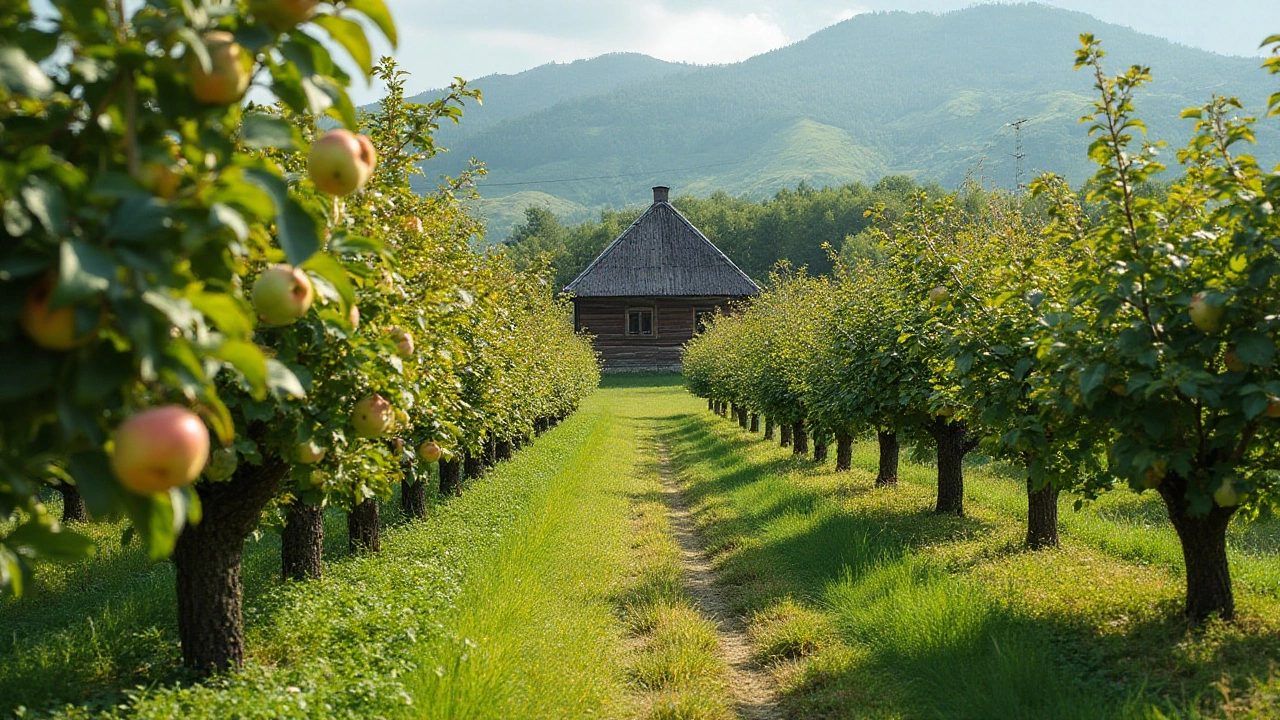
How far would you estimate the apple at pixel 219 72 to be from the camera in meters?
1.72

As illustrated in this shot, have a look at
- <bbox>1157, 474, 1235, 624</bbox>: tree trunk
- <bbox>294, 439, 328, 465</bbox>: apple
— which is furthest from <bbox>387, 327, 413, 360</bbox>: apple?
<bbox>1157, 474, 1235, 624</bbox>: tree trunk

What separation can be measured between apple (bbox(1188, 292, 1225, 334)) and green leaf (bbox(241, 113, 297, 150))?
3894 millimetres

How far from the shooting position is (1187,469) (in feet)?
13.5

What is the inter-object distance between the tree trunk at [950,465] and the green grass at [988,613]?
0.28 metres

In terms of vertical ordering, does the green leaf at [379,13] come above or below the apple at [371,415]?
above

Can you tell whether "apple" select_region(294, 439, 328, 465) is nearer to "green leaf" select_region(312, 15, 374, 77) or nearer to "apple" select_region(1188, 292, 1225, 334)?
"green leaf" select_region(312, 15, 374, 77)

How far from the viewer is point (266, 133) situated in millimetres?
1850

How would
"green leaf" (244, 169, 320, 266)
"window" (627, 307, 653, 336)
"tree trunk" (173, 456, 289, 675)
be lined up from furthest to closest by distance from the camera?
"window" (627, 307, 653, 336) < "tree trunk" (173, 456, 289, 675) < "green leaf" (244, 169, 320, 266)

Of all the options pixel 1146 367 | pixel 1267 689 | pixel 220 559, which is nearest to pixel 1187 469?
pixel 1146 367

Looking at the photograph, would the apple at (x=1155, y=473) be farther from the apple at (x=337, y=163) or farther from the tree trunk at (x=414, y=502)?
the tree trunk at (x=414, y=502)

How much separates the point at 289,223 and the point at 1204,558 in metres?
5.00

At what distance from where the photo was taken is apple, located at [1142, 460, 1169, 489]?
4201 millimetres

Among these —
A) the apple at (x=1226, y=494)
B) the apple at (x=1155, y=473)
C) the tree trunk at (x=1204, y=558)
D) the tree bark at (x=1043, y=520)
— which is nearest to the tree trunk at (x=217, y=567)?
the apple at (x=1155, y=473)

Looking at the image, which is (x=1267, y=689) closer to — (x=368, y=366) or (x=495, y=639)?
(x=495, y=639)
